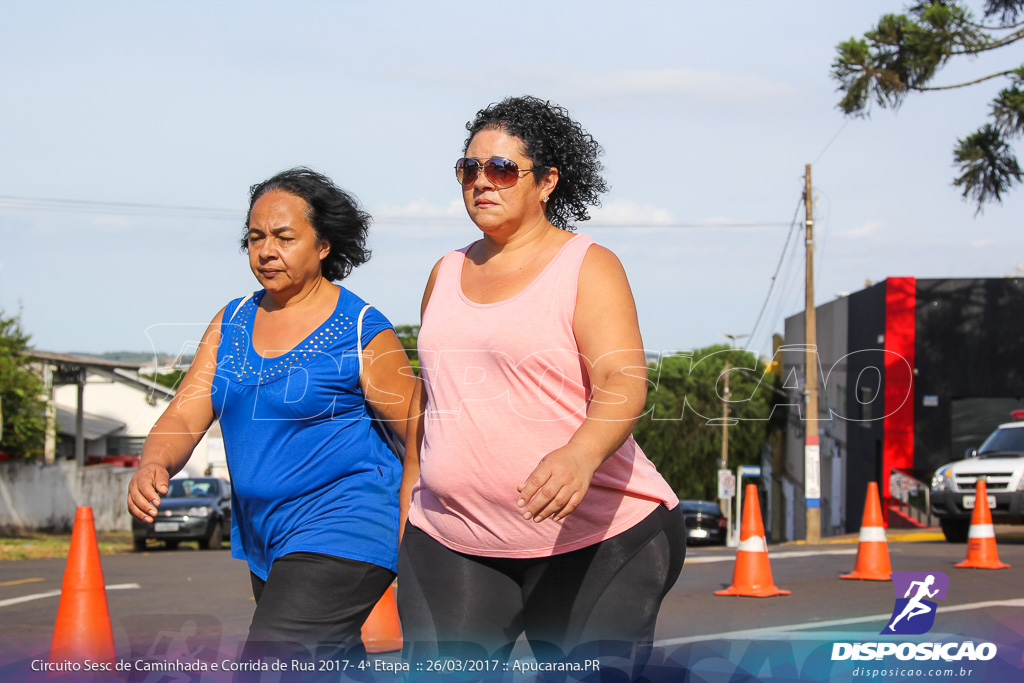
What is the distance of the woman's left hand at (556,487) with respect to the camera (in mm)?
2629

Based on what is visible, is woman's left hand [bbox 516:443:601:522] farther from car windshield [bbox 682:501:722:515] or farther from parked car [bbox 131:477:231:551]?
car windshield [bbox 682:501:722:515]

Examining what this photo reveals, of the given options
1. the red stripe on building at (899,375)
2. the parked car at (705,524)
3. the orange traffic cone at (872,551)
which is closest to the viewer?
the orange traffic cone at (872,551)

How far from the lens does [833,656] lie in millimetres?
4715

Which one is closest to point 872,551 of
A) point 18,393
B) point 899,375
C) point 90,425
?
point 18,393

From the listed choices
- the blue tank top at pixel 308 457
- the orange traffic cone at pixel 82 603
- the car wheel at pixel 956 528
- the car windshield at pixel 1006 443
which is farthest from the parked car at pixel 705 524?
the blue tank top at pixel 308 457

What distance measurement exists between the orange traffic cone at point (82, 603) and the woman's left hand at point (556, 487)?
10.8 ft

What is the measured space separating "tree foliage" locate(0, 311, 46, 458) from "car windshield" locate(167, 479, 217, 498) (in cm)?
424

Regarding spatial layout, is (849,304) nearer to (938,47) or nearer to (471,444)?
(938,47)

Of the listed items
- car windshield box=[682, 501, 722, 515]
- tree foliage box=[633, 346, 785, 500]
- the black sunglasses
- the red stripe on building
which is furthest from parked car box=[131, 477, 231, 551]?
tree foliage box=[633, 346, 785, 500]

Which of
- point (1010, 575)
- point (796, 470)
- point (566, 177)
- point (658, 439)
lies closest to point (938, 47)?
point (1010, 575)

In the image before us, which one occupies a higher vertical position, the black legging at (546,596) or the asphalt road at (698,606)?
the black legging at (546,596)

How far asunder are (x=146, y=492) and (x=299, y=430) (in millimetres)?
490

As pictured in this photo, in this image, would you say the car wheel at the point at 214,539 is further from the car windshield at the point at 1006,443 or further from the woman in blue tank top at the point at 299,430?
the woman in blue tank top at the point at 299,430

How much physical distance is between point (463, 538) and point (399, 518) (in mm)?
682
